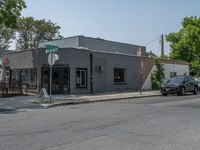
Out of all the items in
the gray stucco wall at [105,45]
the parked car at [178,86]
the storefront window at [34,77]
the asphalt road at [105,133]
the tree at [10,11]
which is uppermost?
the tree at [10,11]

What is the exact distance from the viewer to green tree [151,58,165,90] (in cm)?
3681

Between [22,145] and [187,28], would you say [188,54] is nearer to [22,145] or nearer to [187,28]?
[187,28]

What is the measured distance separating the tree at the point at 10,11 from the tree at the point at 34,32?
3046 centimetres

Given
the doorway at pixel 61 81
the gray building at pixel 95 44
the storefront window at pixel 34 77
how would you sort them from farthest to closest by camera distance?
the gray building at pixel 95 44 < the storefront window at pixel 34 77 < the doorway at pixel 61 81

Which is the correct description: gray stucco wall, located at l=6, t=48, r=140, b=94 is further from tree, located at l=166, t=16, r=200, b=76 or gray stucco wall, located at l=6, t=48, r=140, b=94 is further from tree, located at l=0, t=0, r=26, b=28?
tree, located at l=166, t=16, r=200, b=76

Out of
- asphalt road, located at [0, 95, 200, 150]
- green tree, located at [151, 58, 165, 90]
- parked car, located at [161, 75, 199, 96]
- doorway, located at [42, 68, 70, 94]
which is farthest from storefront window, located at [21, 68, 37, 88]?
asphalt road, located at [0, 95, 200, 150]

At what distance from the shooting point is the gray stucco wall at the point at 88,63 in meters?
28.5

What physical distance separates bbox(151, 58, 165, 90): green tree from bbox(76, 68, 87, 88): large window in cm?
988

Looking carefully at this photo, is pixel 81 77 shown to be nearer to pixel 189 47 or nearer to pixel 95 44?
pixel 95 44

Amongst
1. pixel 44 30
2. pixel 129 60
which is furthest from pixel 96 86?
pixel 44 30

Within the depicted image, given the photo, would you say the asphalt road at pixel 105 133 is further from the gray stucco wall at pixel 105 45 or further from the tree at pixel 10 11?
the gray stucco wall at pixel 105 45

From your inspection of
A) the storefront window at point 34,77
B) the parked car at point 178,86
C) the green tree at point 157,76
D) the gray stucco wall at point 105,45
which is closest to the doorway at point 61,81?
the storefront window at point 34,77

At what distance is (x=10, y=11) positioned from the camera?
2852 centimetres

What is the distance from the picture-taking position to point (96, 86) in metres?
30.5
